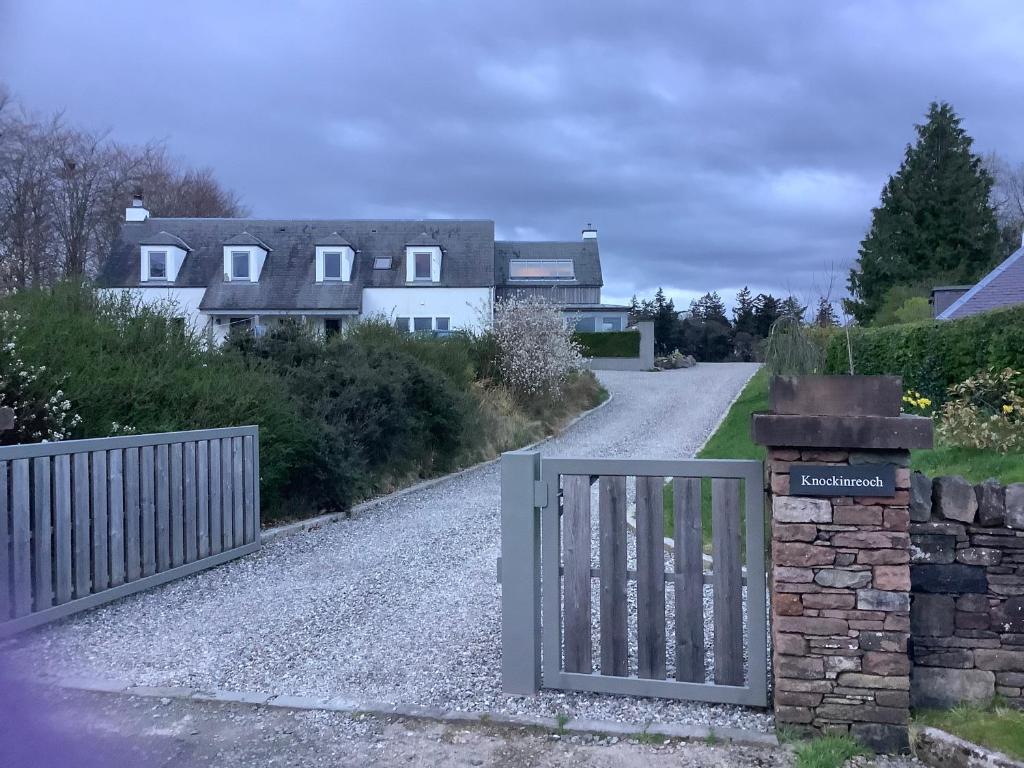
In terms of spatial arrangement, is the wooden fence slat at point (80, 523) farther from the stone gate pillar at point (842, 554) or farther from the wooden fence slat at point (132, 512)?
the stone gate pillar at point (842, 554)

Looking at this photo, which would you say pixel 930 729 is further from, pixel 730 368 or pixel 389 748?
pixel 730 368

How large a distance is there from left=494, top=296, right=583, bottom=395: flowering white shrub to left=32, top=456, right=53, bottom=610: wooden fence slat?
17.0m

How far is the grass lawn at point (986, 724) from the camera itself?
4023mm

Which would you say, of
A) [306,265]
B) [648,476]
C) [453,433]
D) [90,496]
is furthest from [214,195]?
[648,476]

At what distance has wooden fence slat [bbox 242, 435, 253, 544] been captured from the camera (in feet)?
29.3

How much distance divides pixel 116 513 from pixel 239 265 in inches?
1224

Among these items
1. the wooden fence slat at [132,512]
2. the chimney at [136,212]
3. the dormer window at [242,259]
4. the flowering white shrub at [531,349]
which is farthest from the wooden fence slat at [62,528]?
the chimney at [136,212]

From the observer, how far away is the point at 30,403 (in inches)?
313

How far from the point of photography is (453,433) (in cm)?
1585

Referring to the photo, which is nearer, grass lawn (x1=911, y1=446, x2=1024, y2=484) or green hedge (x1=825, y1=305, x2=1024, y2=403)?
grass lawn (x1=911, y1=446, x2=1024, y2=484)

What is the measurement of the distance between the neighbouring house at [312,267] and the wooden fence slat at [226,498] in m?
26.3

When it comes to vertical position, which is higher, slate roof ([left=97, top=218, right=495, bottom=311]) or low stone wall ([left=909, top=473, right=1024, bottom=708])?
slate roof ([left=97, top=218, right=495, bottom=311])

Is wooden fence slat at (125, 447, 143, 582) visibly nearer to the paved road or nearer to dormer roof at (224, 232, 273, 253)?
the paved road

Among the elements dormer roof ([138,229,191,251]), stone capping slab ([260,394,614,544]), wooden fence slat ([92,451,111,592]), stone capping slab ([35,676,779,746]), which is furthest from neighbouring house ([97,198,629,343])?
stone capping slab ([35,676,779,746])
